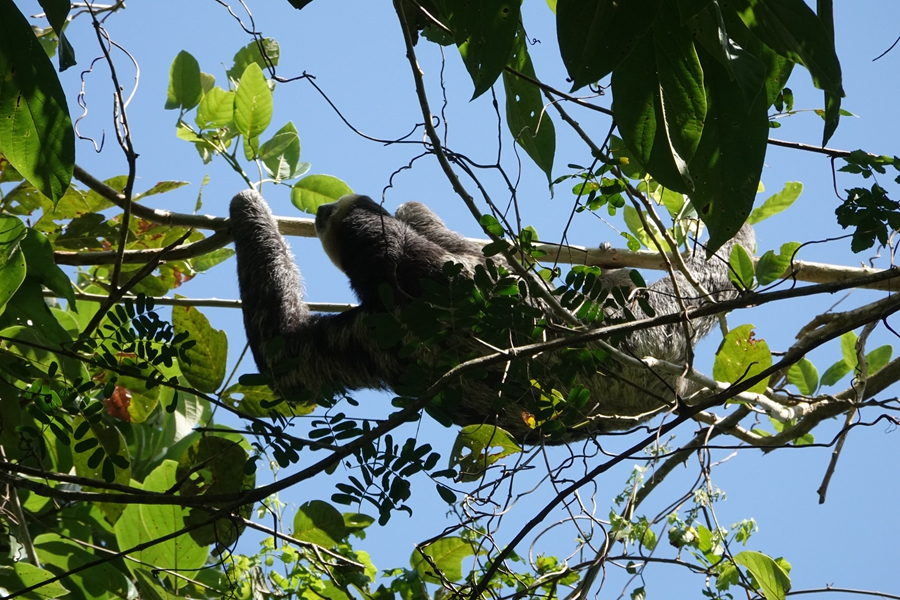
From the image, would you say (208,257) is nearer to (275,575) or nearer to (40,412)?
(275,575)

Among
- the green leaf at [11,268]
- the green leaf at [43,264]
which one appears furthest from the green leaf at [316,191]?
the green leaf at [11,268]

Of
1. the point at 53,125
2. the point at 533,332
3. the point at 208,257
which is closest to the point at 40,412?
the point at 53,125

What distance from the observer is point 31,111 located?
1754 mm

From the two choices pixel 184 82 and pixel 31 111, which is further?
pixel 184 82

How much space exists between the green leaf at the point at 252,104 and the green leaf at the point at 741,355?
7.90 ft

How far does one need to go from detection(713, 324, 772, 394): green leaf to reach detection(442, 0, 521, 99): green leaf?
1928 mm

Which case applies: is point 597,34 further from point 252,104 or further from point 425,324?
point 252,104

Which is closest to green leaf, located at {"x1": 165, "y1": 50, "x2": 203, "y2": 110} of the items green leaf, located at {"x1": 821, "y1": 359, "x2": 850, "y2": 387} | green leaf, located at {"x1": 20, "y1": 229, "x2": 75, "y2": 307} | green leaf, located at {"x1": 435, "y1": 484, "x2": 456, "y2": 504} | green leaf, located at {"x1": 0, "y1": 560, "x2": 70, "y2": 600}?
green leaf, located at {"x1": 20, "y1": 229, "x2": 75, "y2": 307}

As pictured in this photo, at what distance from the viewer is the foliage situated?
161 cm

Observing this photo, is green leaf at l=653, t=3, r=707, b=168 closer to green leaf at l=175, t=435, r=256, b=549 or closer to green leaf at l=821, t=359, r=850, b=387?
green leaf at l=175, t=435, r=256, b=549

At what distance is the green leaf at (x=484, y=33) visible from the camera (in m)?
1.51

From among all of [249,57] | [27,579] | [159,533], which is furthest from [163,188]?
[27,579]

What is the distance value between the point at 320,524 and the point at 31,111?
6.08 ft

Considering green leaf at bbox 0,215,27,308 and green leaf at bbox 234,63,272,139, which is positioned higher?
green leaf at bbox 234,63,272,139
